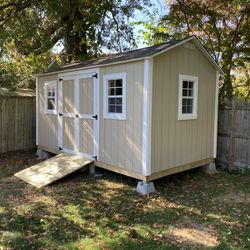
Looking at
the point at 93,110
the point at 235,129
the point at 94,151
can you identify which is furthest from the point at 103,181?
the point at 235,129

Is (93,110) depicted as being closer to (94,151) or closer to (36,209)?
(94,151)

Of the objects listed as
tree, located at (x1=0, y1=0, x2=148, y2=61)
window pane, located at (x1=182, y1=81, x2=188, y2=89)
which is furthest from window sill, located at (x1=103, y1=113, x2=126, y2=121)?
tree, located at (x1=0, y1=0, x2=148, y2=61)

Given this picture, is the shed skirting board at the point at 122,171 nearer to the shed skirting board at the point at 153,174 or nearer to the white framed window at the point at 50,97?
the shed skirting board at the point at 153,174

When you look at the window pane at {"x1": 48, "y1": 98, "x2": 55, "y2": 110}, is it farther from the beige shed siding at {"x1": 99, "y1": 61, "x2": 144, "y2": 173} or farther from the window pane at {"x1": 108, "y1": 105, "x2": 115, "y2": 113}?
the window pane at {"x1": 108, "y1": 105, "x2": 115, "y2": 113}

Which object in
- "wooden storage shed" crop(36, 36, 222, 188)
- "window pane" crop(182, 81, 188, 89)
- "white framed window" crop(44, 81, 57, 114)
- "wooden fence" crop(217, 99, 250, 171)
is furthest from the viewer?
"white framed window" crop(44, 81, 57, 114)

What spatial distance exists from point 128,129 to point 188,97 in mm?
1570

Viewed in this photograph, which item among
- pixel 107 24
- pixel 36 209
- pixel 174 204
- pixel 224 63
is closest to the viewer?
pixel 36 209

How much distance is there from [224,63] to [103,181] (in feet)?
21.1

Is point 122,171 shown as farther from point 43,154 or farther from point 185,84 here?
point 43,154

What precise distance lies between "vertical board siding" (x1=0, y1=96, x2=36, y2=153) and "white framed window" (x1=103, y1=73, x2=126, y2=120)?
423 cm

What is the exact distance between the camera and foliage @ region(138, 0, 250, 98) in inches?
348

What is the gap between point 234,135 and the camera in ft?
21.7

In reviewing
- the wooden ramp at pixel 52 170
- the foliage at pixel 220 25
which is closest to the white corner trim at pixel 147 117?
the wooden ramp at pixel 52 170

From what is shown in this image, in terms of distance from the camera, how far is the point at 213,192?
5.29 meters
